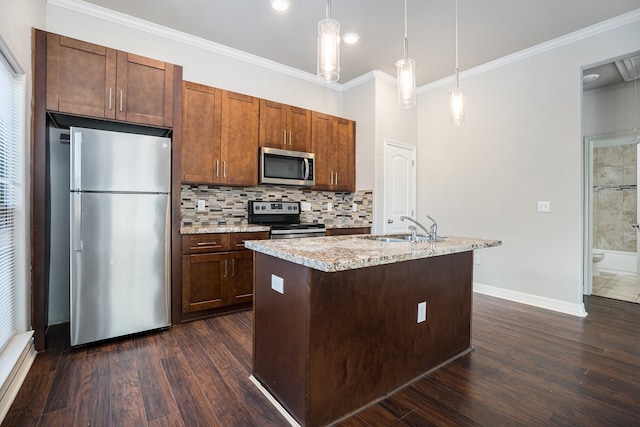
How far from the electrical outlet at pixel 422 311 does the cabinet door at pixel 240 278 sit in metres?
1.80

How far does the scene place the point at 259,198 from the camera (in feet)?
13.1

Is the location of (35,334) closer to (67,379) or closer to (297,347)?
(67,379)

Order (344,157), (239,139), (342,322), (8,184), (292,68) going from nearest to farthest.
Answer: (342,322) → (8,184) → (239,139) → (292,68) → (344,157)

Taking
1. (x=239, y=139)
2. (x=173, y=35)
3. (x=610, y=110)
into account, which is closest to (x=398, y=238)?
(x=239, y=139)

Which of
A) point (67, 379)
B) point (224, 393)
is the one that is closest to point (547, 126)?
point (224, 393)

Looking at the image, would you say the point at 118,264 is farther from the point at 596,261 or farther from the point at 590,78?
the point at 596,261

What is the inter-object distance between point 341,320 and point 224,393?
853 mm

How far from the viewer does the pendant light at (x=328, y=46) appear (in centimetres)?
171

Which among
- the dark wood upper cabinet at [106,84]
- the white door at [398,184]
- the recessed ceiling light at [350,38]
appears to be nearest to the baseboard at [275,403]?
the dark wood upper cabinet at [106,84]

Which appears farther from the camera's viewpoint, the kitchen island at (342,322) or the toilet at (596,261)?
the toilet at (596,261)

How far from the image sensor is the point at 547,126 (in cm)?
349

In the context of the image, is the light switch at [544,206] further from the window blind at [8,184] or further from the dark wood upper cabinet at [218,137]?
the window blind at [8,184]

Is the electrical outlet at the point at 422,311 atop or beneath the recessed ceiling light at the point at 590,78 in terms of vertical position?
beneath

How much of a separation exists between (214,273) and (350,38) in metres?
2.82
